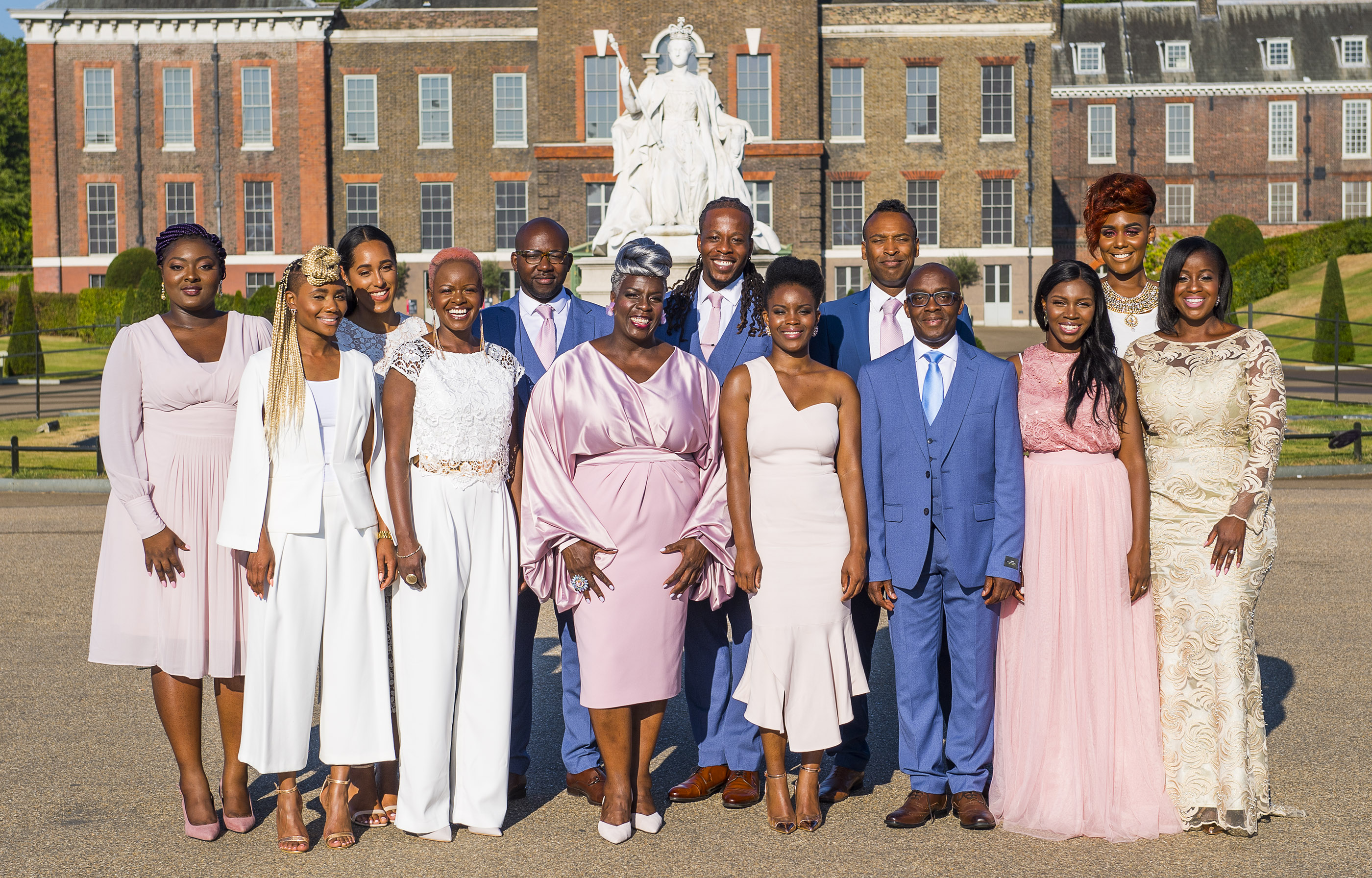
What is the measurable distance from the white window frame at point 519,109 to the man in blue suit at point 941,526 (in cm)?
3720

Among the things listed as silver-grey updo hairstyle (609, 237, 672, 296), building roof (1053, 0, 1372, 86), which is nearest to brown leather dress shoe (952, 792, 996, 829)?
silver-grey updo hairstyle (609, 237, 672, 296)

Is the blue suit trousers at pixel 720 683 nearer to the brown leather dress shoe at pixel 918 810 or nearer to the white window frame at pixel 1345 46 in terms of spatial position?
the brown leather dress shoe at pixel 918 810

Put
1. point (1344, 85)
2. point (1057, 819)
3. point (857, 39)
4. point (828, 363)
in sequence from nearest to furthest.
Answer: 1. point (1057, 819)
2. point (828, 363)
3. point (857, 39)
4. point (1344, 85)

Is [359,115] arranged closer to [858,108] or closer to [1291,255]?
[858,108]

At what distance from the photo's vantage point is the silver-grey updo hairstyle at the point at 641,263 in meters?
4.71

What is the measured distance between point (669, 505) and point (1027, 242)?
3711 centimetres

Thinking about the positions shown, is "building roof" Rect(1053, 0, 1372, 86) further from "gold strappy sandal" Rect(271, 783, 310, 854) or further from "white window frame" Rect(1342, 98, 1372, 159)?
"gold strappy sandal" Rect(271, 783, 310, 854)

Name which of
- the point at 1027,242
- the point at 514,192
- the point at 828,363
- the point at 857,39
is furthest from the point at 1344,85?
the point at 828,363

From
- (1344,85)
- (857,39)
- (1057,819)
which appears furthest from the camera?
(1344,85)

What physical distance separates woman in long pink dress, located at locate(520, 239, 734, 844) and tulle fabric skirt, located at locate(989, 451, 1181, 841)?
3.78ft

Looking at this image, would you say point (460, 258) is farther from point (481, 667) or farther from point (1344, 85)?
point (1344, 85)

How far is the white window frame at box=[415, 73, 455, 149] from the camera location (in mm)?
40312

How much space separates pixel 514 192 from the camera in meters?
40.8

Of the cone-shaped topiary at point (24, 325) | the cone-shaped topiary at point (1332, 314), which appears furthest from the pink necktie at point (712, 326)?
the cone-shaped topiary at point (1332, 314)
